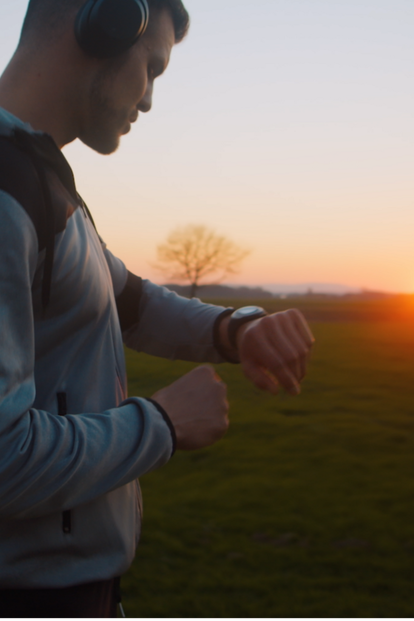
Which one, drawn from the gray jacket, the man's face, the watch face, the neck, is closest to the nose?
the man's face

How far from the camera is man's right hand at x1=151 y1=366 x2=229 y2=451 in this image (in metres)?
1.07

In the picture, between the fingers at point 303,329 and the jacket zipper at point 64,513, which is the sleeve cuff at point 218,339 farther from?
the jacket zipper at point 64,513

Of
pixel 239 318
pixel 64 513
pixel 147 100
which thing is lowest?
pixel 64 513

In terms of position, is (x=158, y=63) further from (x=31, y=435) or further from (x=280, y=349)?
(x=31, y=435)

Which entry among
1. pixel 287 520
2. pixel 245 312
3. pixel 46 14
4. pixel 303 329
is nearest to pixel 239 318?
pixel 245 312

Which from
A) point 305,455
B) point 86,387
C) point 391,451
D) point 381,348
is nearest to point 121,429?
point 86,387

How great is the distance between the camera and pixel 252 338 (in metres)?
1.29

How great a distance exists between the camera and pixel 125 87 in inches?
51.4

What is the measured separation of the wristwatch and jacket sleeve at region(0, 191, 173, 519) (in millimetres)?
611

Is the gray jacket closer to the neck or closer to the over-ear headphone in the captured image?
the neck

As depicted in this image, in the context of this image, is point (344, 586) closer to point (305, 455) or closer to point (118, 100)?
point (305, 455)

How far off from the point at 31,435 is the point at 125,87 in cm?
87

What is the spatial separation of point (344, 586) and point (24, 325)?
2.94 meters

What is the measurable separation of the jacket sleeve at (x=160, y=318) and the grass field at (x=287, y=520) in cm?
29
